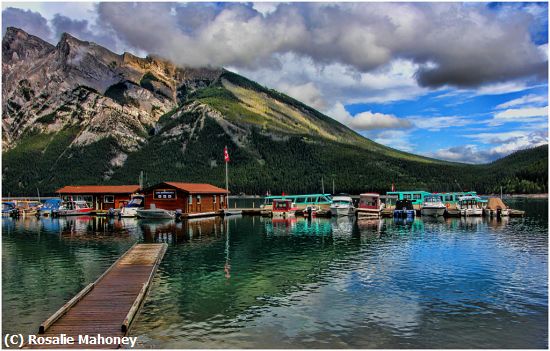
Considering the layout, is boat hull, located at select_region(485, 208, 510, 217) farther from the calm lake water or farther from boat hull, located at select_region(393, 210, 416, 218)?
the calm lake water

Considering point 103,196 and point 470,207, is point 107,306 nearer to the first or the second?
point 470,207

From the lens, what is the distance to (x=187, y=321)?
24.3 m

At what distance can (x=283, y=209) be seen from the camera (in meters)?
104

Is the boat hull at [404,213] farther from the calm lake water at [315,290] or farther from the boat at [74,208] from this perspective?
the boat at [74,208]

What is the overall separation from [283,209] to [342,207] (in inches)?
536

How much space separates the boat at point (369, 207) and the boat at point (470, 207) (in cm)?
1757

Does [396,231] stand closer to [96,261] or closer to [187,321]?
[96,261]

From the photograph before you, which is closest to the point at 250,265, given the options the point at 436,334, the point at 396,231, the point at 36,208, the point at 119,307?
the point at 119,307

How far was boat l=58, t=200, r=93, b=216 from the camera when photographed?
105m

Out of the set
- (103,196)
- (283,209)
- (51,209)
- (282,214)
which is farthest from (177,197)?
(51,209)

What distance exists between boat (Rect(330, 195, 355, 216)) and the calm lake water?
40727 mm

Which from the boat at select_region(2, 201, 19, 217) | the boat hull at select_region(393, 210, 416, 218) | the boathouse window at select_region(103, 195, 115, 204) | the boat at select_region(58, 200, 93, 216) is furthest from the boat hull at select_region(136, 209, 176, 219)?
the boat hull at select_region(393, 210, 416, 218)

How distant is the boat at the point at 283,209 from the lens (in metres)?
103

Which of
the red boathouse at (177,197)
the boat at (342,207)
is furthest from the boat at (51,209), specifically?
the boat at (342,207)
